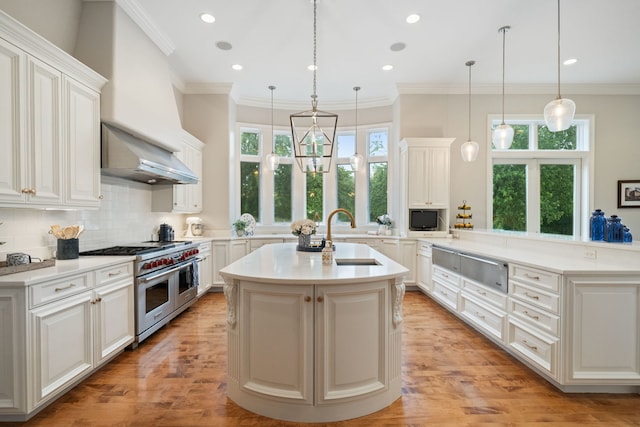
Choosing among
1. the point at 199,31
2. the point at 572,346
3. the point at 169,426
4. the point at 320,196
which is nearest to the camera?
the point at 169,426

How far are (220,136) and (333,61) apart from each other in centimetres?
231

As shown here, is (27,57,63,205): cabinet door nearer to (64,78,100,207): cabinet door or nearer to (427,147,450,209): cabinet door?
(64,78,100,207): cabinet door

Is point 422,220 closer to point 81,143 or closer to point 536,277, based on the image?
point 536,277

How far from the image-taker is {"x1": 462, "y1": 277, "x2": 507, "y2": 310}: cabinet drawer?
2882 mm

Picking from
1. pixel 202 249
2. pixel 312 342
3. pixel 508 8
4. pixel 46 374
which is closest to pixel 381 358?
pixel 312 342

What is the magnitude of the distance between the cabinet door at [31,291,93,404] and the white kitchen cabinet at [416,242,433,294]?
4156mm

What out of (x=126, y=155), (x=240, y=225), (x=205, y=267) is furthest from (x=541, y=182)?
(x=126, y=155)

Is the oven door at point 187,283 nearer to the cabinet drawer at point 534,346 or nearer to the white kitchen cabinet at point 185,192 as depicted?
the white kitchen cabinet at point 185,192

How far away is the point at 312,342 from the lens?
191cm

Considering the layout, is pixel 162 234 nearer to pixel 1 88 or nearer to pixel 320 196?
pixel 1 88

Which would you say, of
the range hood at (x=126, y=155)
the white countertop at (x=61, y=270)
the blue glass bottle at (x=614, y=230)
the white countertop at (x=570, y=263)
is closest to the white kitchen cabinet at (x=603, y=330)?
the white countertop at (x=570, y=263)

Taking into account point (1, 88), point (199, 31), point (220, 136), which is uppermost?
point (199, 31)

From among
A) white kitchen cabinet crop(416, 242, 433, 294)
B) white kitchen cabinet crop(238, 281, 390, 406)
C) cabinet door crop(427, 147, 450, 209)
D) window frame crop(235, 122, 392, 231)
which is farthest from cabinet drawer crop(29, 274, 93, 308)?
cabinet door crop(427, 147, 450, 209)

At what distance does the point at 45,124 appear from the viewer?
2271 mm
